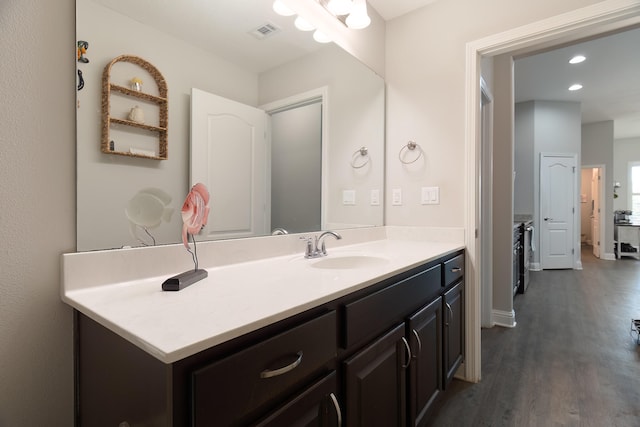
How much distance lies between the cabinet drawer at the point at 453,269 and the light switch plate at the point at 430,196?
401mm

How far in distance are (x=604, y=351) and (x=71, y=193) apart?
3.45 metres

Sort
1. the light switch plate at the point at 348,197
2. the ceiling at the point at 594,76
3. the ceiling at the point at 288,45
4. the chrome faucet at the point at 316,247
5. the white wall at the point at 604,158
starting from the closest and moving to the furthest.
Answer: the ceiling at the point at 288,45
the chrome faucet at the point at 316,247
the light switch plate at the point at 348,197
the ceiling at the point at 594,76
the white wall at the point at 604,158

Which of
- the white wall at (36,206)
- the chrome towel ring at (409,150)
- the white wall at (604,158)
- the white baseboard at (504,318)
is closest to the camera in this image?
the white wall at (36,206)

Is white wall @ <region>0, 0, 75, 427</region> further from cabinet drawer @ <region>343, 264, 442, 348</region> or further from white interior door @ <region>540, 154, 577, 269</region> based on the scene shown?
white interior door @ <region>540, 154, 577, 269</region>

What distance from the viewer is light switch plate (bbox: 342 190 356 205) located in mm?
2068

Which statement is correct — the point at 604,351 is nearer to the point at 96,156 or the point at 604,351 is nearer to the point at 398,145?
the point at 398,145

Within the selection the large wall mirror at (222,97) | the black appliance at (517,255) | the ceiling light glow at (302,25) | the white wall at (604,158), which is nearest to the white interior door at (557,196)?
the white wall at (604,158)

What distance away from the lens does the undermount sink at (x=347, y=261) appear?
5.11ft

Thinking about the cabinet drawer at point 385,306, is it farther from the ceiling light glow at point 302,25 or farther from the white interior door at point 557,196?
the white interior door at point 557,196

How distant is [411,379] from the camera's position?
1.28 m

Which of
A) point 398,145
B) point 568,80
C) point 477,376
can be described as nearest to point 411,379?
point 477,376

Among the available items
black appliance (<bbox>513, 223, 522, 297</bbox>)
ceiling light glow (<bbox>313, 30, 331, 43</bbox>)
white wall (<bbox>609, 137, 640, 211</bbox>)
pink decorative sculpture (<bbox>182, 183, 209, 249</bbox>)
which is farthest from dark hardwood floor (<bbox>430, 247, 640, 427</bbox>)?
white wall (<bbox>609, 137, 640, 211</bbox>)

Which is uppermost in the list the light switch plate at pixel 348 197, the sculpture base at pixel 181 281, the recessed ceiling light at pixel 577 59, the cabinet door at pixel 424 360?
the recessed ceiling light at pixel 577 59

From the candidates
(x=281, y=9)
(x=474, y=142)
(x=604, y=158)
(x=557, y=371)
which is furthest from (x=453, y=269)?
(x=604, y=158)
